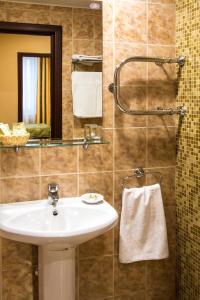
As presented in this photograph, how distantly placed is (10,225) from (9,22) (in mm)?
1029

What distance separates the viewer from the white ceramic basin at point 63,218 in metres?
1.62

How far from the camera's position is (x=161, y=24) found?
7.04ft

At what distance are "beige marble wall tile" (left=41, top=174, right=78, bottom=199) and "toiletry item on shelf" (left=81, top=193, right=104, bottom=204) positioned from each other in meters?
0.08

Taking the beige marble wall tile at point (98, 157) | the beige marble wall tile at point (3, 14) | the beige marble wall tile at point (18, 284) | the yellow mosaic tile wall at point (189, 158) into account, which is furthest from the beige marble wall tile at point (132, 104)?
the beige marble wall tile at point (18, 284)

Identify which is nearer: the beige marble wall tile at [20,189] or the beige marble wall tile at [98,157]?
the beige marble wall tile at [20,189]

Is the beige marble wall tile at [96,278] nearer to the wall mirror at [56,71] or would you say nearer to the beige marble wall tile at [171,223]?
the beige marble wall tile at [171,223]

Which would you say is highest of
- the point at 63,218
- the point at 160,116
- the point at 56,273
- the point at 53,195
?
the point at 160,116

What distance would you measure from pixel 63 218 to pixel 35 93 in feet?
2.22

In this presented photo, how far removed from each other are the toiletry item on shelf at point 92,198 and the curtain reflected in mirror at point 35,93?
40 centimetres

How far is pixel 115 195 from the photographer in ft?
7.00

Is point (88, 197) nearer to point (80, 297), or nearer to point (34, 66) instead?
point (80, 297)

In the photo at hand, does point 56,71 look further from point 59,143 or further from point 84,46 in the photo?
point 59,143

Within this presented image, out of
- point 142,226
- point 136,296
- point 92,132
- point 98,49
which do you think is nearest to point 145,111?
point 92,132

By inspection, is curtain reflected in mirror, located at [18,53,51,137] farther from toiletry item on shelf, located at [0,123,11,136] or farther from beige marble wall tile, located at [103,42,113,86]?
beige marble wall tile, located at [103,42,113,86]
